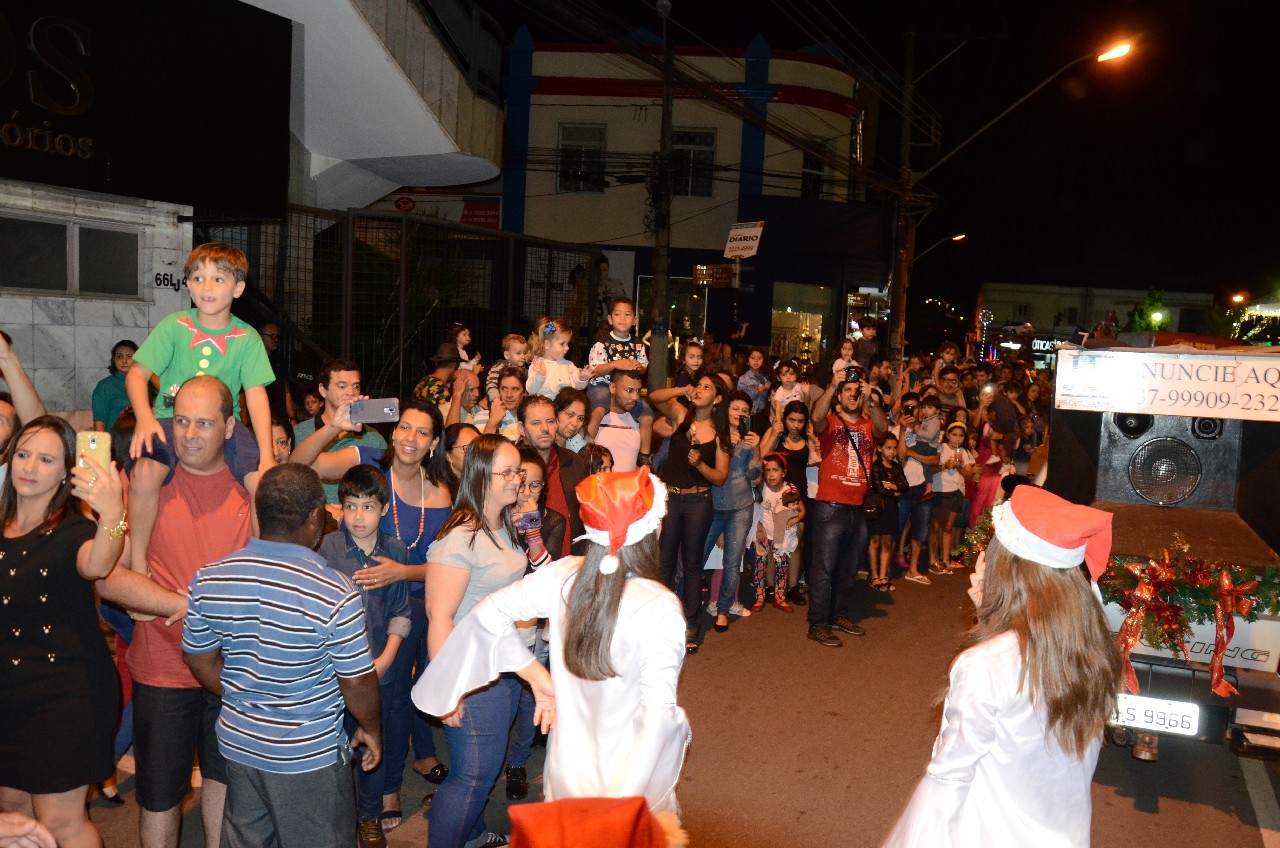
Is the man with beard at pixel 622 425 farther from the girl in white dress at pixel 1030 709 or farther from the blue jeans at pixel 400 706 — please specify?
the girl in white dress at pixel 1030 709

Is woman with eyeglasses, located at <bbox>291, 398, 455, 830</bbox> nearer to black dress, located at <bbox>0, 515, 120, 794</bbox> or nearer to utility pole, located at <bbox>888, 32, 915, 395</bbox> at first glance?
black dress, located at <bbox>0, 515, 120, 794</bbox>

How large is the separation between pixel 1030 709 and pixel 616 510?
1.39m

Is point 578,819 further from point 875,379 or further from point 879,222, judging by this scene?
point 879,222

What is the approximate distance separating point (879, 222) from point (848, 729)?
23980 mm

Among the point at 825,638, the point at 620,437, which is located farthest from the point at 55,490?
the point at 825,638

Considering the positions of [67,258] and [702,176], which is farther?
[702,176]

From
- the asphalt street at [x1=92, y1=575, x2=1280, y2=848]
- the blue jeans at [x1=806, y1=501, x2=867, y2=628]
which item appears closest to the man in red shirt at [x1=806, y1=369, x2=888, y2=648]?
the blue jeans at [x1=806, y1=501, x2=867, y2=628]

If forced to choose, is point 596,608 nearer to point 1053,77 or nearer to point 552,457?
point 552,457

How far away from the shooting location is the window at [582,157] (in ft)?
90.8

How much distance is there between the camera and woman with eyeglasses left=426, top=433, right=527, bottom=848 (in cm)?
395

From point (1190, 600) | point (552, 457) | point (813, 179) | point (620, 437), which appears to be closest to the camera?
point (1190, 600)

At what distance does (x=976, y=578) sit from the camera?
3703 mm

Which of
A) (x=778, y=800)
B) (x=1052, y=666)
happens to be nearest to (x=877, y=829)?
(x=778, y=800)

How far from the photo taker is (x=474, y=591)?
4.36 m
